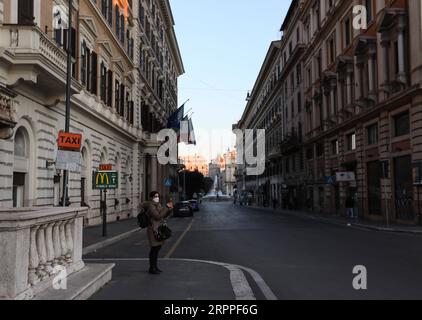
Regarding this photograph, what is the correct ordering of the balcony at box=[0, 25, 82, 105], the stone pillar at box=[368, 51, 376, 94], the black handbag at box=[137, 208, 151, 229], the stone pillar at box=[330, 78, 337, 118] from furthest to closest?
the stone pillar at box=[330, 78, 337, 118]
the stone pillar at box=[368, 51, 376, 94]
the balcony at box=[0, 25, 82, 105]
the black handbag at box=[137, 208, 151, 229]

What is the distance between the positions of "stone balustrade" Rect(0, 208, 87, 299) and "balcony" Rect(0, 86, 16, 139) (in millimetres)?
8531

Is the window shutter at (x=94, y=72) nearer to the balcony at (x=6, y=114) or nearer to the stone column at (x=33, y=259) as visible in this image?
the balcony at (x=6, y=114)

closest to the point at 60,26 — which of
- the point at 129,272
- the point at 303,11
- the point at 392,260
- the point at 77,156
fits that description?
the point at 77,156

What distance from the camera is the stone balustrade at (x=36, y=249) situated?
549cm

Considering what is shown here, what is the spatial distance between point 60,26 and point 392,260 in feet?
55.1

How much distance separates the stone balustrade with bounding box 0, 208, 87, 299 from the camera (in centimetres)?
549

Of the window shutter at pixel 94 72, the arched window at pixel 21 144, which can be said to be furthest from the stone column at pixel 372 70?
the arched window at pixel 21 144

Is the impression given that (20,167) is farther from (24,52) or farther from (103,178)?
(24,52)

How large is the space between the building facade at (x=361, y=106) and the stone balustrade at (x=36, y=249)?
19.5 m

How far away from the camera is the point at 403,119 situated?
27.2 m

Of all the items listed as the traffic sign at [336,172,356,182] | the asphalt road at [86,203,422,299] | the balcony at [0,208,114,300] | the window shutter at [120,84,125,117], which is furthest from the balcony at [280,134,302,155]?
the balcony at [0,208,114,300]

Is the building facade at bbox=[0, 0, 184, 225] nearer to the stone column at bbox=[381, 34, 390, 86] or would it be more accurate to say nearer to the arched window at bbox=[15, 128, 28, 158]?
the arched window at bbox=[15, 128, 28, 158]

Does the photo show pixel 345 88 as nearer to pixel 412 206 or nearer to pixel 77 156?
pixel 412 206

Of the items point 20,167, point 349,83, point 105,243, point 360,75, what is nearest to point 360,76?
point 360,75
